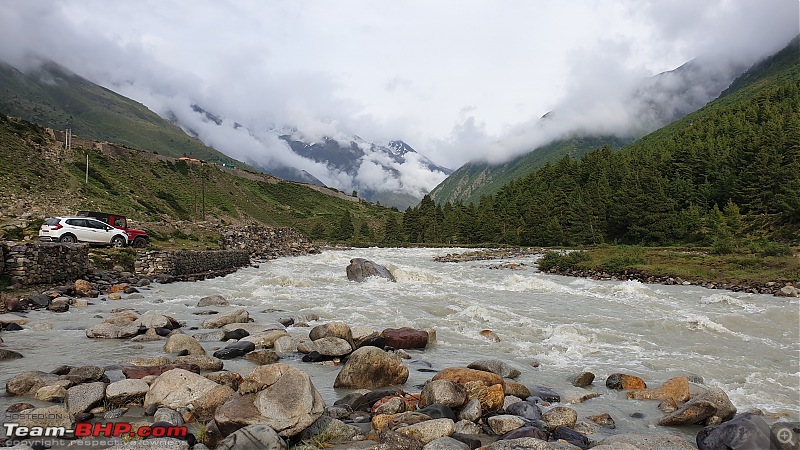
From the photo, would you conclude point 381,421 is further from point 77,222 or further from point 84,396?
point 77,222

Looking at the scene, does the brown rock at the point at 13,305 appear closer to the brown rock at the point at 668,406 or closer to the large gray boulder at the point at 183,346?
the large gray boulder at the point at 183,346

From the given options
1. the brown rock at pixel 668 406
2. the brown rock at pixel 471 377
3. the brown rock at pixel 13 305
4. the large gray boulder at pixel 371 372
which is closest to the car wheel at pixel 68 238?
the brown rock at pixel 13 305

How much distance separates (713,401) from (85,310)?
60.3ft

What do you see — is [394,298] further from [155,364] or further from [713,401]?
[713,401]

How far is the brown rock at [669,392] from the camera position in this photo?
8180 millimetres

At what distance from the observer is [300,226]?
127m

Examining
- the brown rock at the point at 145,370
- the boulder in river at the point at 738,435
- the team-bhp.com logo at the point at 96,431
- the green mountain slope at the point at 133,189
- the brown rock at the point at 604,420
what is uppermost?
the green mountain slope at the point at 133,189

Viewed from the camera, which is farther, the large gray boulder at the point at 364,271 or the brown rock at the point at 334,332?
the large gray boulder at the point at 364,271

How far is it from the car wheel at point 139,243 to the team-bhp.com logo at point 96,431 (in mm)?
24847

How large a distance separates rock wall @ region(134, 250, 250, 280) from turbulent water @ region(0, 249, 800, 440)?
2.35 m

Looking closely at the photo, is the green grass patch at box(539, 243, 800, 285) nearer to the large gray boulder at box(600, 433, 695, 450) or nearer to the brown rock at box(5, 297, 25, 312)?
the large gray boulder at box(600, 433, 695, 450)

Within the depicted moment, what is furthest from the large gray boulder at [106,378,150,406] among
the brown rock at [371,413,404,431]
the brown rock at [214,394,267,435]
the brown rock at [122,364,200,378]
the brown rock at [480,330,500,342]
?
the brown rock at [480,330,500,342]

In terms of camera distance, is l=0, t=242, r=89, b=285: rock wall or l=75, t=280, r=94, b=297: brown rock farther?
l=75, t=280, r=94, b=297: brown rock

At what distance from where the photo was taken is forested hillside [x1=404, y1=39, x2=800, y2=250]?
5994cm
